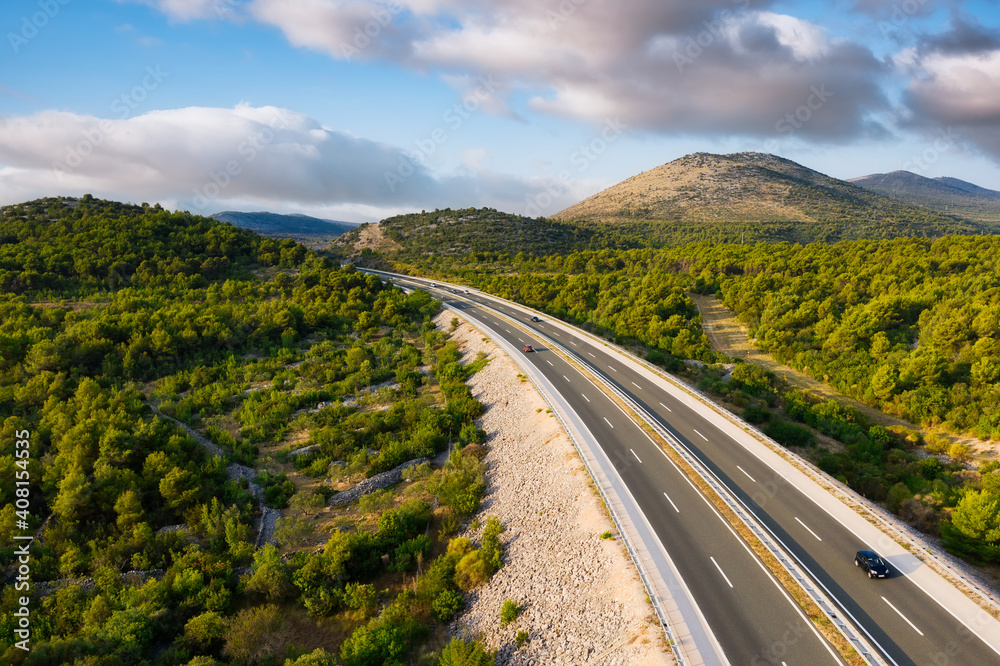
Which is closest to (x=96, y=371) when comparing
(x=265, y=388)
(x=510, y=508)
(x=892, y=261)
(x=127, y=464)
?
(x=265, y=388)

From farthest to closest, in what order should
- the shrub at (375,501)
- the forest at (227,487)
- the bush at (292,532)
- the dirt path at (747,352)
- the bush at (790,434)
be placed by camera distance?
the dirt path at (747,352), the bush at (790,434), the shrub at (375,501), the bush at (292,532), the forest at (227,487)

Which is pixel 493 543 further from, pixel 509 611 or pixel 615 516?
pixel 615 516

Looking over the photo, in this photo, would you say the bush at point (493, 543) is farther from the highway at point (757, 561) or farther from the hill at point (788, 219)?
the hill at point (788, 219)

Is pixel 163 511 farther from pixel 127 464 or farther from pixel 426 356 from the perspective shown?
pixel 426 356

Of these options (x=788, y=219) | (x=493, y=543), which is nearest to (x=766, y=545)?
(x=493, y=543)

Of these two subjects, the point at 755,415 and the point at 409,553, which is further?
the point at 755,415

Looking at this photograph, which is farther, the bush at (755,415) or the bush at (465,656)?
the bush at (755,415)

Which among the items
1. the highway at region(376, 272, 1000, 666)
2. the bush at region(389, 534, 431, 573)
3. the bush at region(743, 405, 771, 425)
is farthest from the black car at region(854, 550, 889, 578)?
the bush at region(389, 534, 431, 573)

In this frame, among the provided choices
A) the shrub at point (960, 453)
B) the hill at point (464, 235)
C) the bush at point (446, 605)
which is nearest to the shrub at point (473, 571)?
the bush at point (446, 605)
